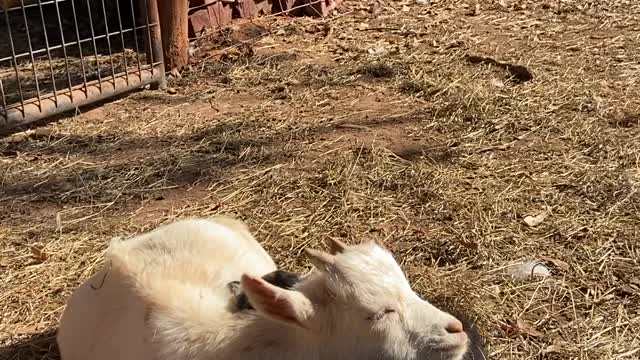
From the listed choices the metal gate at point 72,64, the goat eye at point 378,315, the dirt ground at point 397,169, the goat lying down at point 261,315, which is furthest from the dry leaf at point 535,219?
the metal gate at point 72,64

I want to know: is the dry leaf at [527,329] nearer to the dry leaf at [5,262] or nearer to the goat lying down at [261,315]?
the goat lying down at [261,315]

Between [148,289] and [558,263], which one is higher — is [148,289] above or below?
Result: above

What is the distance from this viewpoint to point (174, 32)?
7273 mm

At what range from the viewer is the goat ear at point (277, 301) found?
2475 millimetres

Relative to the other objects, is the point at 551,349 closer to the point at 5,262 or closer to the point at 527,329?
the point at 527,329

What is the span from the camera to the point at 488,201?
4.91 metres

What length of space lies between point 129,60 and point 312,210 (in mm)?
3463

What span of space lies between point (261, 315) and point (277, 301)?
25 cm

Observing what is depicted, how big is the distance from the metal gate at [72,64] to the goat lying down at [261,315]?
10.4 ft

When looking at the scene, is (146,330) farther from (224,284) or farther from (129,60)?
(129,60)

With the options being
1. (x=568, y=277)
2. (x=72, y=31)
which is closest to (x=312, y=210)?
(x=568, y=277)

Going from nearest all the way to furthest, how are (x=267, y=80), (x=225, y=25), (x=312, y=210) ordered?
(x=312, y=210)
(x=267, y=80)
(x=225, y=25)

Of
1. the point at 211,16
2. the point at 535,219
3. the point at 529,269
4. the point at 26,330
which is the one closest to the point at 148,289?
the point at 26,330

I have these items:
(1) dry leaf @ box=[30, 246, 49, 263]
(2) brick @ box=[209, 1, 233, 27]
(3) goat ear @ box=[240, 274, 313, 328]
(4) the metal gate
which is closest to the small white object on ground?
(3) goat ear @ box=[240, 274, 313, 328]
